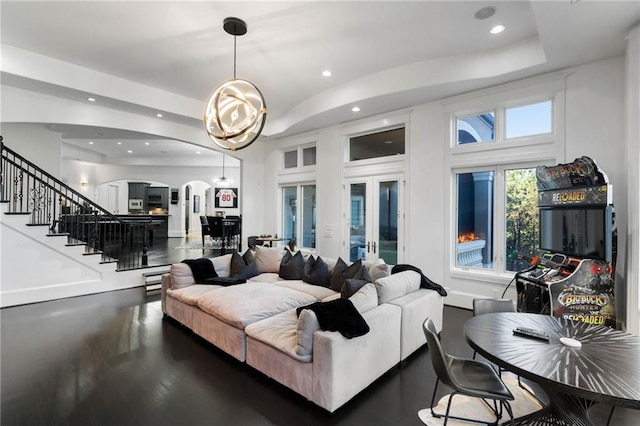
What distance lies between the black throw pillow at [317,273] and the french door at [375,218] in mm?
1799

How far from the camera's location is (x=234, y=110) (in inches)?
143

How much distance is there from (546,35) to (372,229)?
3.92 metres

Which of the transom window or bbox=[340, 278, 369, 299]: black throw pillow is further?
the transom window

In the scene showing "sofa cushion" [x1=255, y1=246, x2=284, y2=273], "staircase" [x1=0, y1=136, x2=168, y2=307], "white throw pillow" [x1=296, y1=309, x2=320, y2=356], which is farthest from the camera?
"sofa cushion" [x1=255, y1=246, x2=284, y2=273]

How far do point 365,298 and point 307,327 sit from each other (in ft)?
2.15

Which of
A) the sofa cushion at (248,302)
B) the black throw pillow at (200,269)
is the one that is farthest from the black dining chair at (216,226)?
the sofa cushion at (248,302)

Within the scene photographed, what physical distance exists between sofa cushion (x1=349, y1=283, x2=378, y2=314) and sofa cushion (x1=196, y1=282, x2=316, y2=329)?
105cm

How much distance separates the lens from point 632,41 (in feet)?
9.99

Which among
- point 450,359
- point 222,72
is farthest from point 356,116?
point 450,359

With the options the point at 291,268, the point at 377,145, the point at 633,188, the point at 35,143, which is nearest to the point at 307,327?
the point at 291,268

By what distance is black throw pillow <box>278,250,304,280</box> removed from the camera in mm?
4820

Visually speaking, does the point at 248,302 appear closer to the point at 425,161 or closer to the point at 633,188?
the point at 425,161

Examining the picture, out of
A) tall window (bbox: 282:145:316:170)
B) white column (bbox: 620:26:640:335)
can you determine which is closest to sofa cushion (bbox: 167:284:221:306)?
tall window (bbox: 282:145:316:170)

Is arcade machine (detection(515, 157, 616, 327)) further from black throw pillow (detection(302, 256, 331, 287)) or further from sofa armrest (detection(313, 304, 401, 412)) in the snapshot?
black throw pillow (detection(302, 256, 331, 287))
